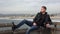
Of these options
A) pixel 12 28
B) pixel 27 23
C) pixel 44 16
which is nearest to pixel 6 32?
pixel 12 28

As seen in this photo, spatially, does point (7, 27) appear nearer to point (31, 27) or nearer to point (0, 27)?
point (0, 27)

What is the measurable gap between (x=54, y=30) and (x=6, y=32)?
1654 mm

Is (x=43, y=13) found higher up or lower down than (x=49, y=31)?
higher up

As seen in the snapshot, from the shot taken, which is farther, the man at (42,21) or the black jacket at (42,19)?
the black jacket at (42,19)

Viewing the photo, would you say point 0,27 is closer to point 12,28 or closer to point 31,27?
point 12,28

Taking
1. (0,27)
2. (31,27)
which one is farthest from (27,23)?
(0,27)

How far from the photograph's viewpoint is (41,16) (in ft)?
26.2

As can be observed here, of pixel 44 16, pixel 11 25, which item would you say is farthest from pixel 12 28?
pixel 44 16

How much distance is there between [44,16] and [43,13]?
121mm

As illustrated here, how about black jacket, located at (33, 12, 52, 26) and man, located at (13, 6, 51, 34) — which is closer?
man, located at (13, 6, 51, 34)

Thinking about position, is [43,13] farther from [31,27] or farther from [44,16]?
[31,27]

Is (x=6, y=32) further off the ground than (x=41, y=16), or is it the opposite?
(x=41, y=16)

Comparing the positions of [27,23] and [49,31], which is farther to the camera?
[27,23]

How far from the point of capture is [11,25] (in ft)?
25.9
